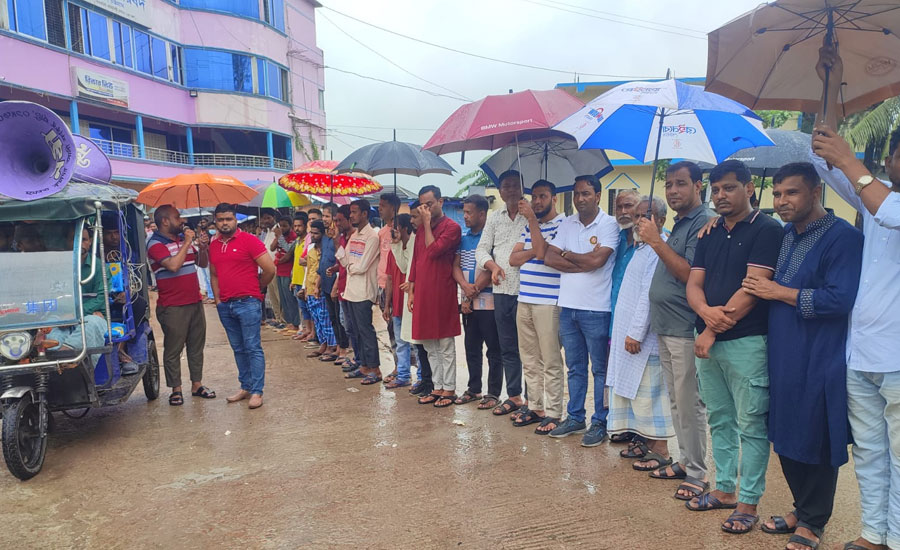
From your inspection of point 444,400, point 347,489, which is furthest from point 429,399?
point 347,489

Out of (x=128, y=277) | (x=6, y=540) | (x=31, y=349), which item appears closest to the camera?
(x=6, y=540)

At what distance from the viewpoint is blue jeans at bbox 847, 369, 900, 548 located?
2662 mm

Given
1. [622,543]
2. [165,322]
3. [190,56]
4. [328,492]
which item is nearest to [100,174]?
[165,322]

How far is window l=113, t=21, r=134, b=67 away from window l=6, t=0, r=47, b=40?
9.87 ft

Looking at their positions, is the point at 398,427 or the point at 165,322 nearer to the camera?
the point at 398,427

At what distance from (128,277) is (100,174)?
116 centimetres

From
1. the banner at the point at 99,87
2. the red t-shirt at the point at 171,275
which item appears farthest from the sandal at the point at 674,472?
the banner at the point at 99,87

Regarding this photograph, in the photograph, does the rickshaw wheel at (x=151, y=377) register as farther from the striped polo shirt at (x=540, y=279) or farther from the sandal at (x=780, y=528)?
the sandal at (x=780, y=528)

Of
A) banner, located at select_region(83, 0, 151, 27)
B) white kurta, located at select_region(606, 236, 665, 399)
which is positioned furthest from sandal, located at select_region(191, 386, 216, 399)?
banner, located at select_region(83, 0, 151, 27)

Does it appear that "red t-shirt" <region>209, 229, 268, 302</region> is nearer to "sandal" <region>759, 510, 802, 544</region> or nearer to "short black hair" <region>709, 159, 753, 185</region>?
"short black hair" <region>709, 159, 753, 185</region>

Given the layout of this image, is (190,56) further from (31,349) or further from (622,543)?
(622,543)

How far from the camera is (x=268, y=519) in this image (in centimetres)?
346

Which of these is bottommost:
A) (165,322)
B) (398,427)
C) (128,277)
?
(398,427)

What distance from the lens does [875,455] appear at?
2.73 m
